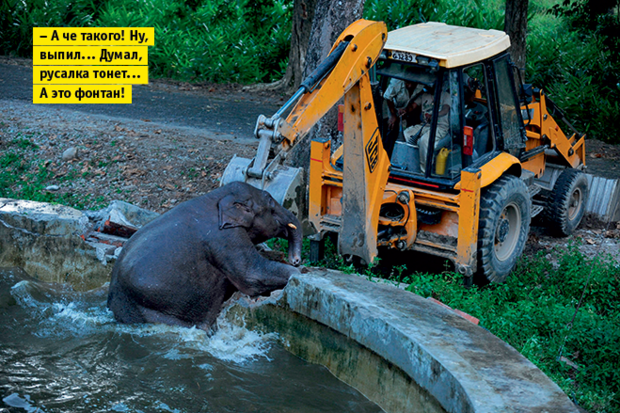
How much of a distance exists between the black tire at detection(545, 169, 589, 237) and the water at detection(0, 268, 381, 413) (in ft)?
A: 15.5

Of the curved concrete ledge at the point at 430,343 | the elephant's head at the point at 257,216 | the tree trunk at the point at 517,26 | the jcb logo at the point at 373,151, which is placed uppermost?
the tree trunk at the point at 517,26

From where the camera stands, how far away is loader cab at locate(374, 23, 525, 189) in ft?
20.2

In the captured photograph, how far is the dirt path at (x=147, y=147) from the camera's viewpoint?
28.6 ft

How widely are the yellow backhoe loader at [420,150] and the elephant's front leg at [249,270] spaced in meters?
0.65

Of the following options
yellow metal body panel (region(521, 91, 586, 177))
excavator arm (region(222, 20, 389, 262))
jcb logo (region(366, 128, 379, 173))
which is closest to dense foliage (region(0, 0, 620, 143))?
yellow metal body panel (region(521, 91, 586, 177))

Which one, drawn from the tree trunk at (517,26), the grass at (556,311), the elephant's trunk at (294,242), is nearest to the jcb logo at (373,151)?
the grass at (556,311)

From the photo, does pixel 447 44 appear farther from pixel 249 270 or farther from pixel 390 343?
pixel 390 343

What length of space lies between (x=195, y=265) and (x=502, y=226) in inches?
133

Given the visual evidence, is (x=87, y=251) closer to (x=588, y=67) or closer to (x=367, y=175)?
(x=367, y=175)

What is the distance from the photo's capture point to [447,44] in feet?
20.7

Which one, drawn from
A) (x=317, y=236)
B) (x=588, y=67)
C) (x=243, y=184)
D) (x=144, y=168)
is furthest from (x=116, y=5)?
(x=243, y=184)

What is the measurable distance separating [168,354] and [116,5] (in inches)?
638

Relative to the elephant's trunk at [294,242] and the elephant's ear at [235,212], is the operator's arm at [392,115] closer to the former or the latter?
the elephant's trunk at [294,242]

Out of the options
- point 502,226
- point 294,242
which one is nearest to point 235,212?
point 294,242
